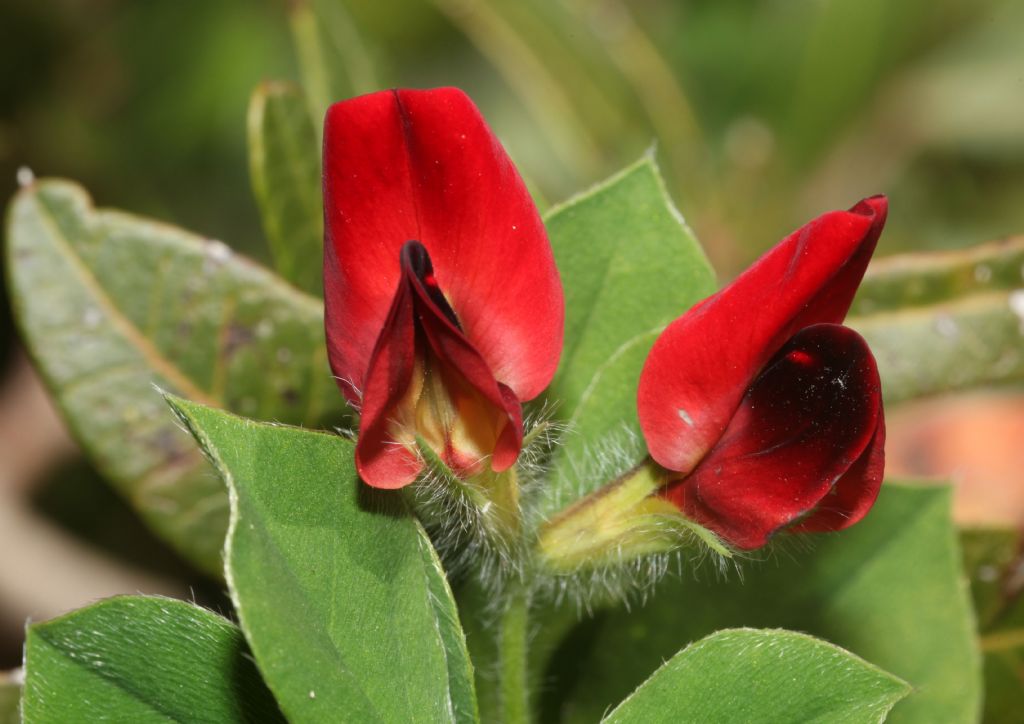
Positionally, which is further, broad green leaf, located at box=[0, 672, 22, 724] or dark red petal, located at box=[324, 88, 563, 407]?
broad green leaf, located at box=[0, 672, 22, 724]

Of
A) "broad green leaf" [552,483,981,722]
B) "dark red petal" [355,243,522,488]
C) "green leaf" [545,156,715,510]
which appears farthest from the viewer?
"broad green leaf" [552,483,981,722]

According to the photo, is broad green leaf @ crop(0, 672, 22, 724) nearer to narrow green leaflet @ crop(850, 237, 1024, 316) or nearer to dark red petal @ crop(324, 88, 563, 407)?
dark red petal @ crop(324, 88, 563, 407)

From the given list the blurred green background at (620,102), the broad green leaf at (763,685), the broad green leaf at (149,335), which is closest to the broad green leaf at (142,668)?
the broad green leaf at (763,685)

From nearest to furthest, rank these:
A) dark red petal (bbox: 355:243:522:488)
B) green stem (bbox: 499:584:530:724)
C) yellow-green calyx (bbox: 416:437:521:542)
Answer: dark red petal (bbox: 355:243:522:488), yellow-green calyx (bbox: 416:437:521:542), green stem (bbox: 499:584:530:724)

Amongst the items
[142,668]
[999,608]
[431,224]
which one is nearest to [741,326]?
[431,224]

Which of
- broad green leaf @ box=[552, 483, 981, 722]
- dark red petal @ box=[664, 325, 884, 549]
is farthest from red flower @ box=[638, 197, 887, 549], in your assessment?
broad green leaf @ box=[552, 483, 981, 722]

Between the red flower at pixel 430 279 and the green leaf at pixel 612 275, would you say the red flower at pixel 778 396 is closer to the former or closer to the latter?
the red flower at pixel 430 279

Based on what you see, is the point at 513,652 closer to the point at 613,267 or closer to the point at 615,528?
the point at 615,528
